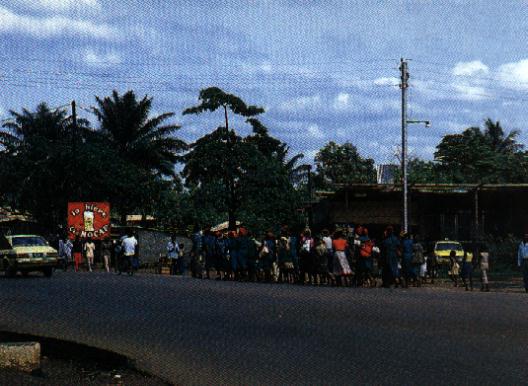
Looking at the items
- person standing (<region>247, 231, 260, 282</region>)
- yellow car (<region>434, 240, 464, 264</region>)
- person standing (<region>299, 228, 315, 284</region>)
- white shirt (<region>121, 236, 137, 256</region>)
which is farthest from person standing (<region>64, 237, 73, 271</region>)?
person standing (<region>299, 228, 315, 284</region>)

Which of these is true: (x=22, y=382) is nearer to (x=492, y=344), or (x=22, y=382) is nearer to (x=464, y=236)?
(x=492, y=344)

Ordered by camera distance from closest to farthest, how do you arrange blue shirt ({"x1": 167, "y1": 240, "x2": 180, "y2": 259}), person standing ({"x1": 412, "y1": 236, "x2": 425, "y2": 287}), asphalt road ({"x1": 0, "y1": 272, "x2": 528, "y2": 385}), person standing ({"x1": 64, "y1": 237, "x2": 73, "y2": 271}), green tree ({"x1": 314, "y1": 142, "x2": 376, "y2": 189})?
asphalt road ({"x1": 0, "y1": 272, "x2": 528, "y2": 385})
person standing ({"x1": 412, "y1": 236, "x2": 425, "y2": 287})
blue shirt ({"x1": 167, "y1": 240, "x2": 180, "y2": 259})
person standing ({"x1": 64, "y1": 237, "x2": 73, "y2": 271})
green tree ({"x1": 314, "y1": 142, "x2": 376, "y2": 189})

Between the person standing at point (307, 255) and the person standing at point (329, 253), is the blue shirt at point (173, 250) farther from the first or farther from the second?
the person standing at point (329, 253)

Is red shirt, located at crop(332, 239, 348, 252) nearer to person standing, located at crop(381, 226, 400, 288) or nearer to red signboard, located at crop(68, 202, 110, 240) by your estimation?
person standing, located at crop(381, 226, 400, 288)

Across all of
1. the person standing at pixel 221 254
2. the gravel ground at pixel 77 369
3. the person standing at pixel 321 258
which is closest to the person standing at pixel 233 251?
the person standing at pixel 221 254

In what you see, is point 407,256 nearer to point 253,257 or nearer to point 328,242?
point 328,242

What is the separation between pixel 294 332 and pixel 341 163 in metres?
64.6

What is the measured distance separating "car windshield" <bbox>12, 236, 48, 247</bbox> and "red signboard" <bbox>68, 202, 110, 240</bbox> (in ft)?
52.1

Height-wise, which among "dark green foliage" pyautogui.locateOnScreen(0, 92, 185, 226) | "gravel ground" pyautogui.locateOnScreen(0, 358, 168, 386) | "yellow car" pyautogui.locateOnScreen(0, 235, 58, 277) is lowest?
"gravel ground" pyautogui.locateOnScreen(0, 358, 168, 386)

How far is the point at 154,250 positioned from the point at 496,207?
16609 mm

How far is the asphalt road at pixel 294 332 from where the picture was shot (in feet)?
29.6

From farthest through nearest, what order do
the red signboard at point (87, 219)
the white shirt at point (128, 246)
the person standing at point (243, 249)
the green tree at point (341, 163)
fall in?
1. the green tree at point (341, 163)
2. the red signboard at point (87, 219)
3. the white shirt at point (128, 246)
4. the person standing at point (243, 249)

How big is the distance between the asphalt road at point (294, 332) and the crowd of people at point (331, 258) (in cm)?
307

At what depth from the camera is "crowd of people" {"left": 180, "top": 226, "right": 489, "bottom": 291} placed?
954 inches
